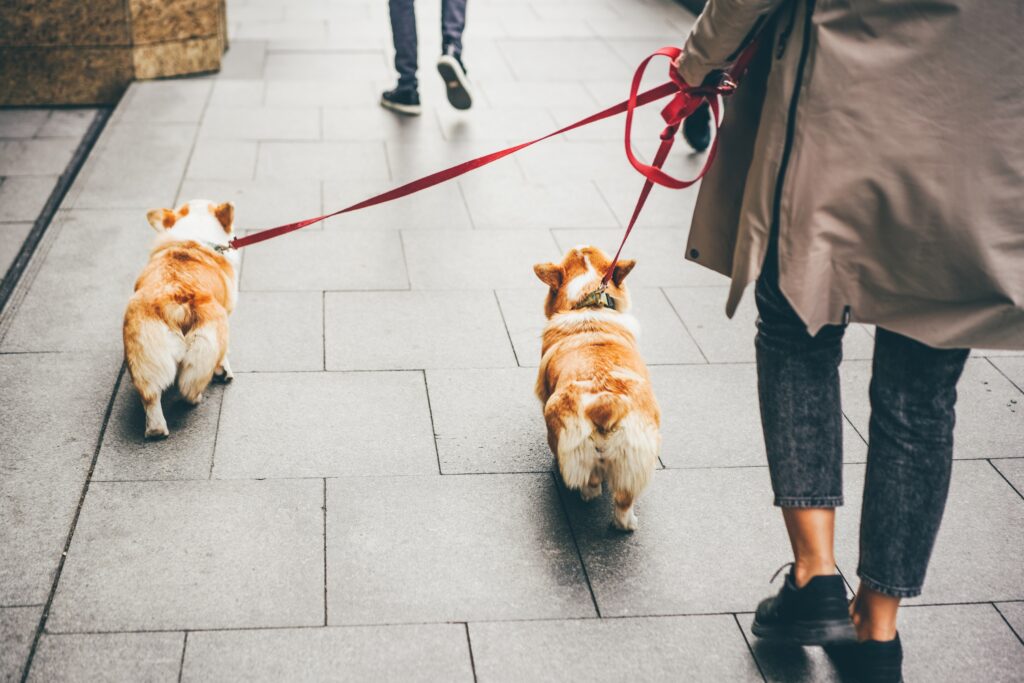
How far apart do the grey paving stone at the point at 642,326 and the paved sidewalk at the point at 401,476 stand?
2 centimetres

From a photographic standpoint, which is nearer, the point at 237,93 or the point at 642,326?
the point at 642,326

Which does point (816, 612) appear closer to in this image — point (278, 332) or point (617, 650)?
point (617, 650)

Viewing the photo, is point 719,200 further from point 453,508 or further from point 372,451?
point 372,451

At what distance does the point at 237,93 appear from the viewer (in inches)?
280

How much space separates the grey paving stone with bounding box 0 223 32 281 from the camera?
4.82 m

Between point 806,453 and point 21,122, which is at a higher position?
point 806,453

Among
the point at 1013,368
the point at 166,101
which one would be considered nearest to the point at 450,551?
the point at 1013,368

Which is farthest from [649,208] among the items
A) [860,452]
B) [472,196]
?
[860,452]

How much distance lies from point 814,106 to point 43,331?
332 centimetres

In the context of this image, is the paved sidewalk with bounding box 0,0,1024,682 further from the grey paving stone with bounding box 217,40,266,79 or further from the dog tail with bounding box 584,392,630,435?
the grey paving stone with bounding box 217,40,266,79

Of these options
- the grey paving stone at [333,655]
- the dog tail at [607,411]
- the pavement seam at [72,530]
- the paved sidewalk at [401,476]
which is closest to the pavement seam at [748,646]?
the paved sidewalk at [401,476]

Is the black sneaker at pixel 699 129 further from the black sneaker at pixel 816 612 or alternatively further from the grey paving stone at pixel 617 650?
the black sneaker at pixel 816 612

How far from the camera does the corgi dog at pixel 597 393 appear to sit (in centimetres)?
280

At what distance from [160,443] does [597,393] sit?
1.60 metres
